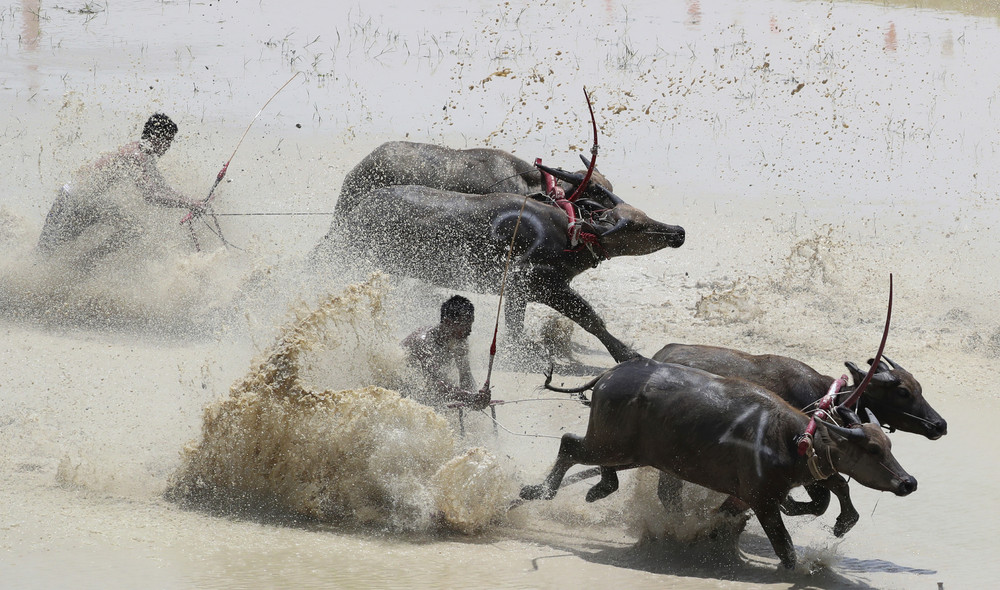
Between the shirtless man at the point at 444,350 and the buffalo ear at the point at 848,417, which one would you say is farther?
the shirtless man at the point at 444,350

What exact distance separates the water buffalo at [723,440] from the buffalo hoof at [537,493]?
0.01m

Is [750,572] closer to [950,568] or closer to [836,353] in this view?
[950,568]

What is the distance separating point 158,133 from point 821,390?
659 cm

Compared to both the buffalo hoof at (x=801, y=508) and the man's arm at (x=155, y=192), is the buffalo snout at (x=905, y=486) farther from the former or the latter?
the man's arm at (x=155, y=192)

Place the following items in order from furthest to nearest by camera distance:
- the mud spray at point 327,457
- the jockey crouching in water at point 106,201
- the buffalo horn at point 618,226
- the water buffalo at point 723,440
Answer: the jockey crouching in water at point 106,201 < the buffalo horn at point 618,226 < the mud spray at point 327,457 < the water buffalo at point 723,440

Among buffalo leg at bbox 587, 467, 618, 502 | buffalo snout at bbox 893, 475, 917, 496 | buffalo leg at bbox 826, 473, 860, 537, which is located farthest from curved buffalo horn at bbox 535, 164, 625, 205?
buffalo snout at bbox 893, 475, 917, 496

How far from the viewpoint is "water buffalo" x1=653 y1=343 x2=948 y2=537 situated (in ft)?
21.0

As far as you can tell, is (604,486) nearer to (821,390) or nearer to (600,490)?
(600,490)

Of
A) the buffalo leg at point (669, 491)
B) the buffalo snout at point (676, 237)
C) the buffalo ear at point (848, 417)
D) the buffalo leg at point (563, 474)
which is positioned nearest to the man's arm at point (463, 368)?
the buffalo leg at point (563, 474)

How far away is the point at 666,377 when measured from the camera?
6508 millimetres

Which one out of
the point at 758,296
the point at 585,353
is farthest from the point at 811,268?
the point at 585,353

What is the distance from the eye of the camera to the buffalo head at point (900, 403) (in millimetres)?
6770

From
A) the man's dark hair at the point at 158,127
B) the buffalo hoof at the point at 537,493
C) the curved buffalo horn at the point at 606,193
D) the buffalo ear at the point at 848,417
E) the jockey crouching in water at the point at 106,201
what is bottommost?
the buffalo hoof at the point at 537,493

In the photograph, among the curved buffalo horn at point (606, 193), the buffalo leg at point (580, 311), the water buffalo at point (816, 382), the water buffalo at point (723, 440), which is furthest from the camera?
the curved buffalo horn at point (606, 193)
